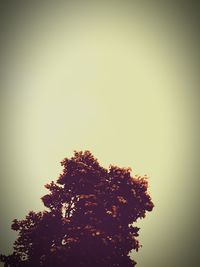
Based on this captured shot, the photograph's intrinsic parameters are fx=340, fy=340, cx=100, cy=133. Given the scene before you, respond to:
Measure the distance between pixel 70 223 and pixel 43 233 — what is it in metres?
2.04

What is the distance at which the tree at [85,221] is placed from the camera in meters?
23.6

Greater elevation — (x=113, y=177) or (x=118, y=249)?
(x=113, y=177)

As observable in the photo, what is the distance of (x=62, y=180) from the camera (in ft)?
86.1

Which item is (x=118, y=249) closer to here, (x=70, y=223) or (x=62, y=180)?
(x=70, y=223)

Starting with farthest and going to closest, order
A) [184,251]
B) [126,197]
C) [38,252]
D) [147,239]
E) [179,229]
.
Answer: [179,229] → [147,239] → [184,251] → [126,197] → [38,252]

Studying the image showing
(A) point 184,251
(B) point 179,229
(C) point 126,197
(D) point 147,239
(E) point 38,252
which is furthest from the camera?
(B) point 179,229

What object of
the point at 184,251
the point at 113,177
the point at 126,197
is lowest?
the point at 126,197

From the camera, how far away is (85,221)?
24312mm

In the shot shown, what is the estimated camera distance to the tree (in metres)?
23.6

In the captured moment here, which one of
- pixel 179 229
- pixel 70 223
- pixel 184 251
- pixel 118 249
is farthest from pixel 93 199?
pixel 179 229

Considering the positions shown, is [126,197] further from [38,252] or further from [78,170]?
[38,252]

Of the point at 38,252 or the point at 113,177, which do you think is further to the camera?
the point at 113,177

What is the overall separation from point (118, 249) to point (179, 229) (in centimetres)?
15319

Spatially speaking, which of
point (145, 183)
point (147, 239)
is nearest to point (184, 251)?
point (147, 239)
